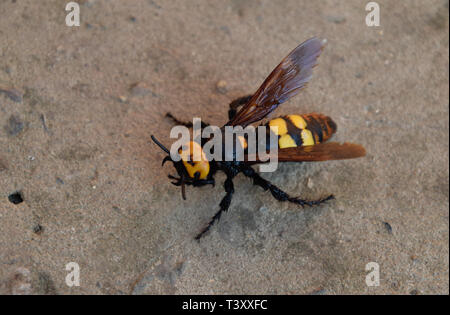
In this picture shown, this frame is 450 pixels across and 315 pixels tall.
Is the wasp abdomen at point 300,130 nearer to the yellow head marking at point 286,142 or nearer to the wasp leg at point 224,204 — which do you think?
the yellow head marking at point 286,142

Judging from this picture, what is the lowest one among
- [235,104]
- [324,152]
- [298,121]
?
[324,152]

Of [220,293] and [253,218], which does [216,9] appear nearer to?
[253,218]

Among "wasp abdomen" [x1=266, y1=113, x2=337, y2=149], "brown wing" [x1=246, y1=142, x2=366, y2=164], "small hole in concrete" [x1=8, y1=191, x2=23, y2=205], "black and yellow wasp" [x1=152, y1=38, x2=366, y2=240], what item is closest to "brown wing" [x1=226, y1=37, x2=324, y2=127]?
"black and yellow wasp" [x1=152, y1=38, x2=366, y2=240]

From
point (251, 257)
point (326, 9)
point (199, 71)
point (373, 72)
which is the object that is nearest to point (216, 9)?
point (199, 71)

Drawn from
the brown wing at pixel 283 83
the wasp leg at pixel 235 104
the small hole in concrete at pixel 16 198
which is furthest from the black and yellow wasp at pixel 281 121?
the small hole in concrete at pixel 16 198

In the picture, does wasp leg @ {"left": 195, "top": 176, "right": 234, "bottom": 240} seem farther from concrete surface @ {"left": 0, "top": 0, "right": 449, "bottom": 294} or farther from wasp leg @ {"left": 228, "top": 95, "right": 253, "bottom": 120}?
wasp leg @ {"left": 228, "top": 95, "right": 253, "bottom": 120}

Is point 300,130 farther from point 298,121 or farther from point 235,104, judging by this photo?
point 235,104

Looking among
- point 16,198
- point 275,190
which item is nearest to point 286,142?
point 275,190
